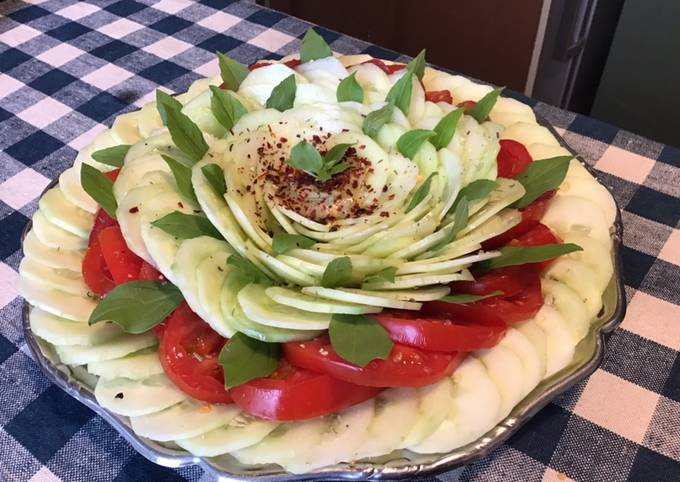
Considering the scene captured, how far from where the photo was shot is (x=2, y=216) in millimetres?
1537

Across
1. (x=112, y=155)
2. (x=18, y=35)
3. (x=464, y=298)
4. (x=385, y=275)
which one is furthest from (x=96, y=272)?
(x=18, y=35)

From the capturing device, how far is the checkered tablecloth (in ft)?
3.63

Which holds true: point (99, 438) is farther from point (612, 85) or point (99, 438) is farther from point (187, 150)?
point (612, 85)

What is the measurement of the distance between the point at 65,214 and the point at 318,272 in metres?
0.54

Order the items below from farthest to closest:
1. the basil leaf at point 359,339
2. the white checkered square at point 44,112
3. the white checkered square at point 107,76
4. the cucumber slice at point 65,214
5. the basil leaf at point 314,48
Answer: the white checkered square at point 107,76, the white checkered square at point 44,112, the basil leaf at point 314,48, the cucumber slice at point 65,214, the basil leaf at point 359,339

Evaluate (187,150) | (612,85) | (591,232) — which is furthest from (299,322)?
(612,85)

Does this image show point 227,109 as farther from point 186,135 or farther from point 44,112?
point 44,112

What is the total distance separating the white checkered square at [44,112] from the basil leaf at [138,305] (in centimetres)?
99

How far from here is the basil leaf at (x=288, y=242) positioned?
99 centimetres

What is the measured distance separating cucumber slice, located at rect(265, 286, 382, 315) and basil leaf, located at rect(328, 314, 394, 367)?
0.01m

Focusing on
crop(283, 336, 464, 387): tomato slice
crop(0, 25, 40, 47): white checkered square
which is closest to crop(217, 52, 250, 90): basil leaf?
crop(283, 336, 464, 387): tomato slice

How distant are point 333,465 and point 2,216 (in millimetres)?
1047

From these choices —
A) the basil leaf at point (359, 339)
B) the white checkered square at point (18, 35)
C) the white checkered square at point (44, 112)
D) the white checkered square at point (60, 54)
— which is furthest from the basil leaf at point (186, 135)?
the white checkered square at point (18, 35)

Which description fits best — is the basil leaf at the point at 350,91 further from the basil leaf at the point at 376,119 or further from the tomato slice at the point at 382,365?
the tomato slice at the point at 382,365
